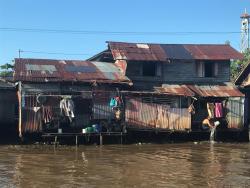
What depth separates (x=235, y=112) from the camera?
27234 millimetres

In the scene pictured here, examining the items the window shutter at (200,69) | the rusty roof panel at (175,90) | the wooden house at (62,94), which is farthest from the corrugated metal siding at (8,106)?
the window shutter at (200,69)

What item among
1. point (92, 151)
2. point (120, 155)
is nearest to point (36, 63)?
point (92, 151)

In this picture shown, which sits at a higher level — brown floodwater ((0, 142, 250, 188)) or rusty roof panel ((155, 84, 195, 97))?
rusty roof panel ((155, 84, 195, 97))

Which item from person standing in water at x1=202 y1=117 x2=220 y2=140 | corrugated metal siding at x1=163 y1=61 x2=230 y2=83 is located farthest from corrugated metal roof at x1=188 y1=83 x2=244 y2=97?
person standing in water at x1=202 y1=117 x2=220 y2=140

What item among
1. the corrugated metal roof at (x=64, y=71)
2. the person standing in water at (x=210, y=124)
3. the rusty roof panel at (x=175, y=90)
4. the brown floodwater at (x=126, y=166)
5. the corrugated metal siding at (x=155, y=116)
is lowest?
the brown floodwater at (x=126, y=166)

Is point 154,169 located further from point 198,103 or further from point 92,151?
point 198,103

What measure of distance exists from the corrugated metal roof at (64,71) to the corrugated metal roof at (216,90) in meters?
4.64

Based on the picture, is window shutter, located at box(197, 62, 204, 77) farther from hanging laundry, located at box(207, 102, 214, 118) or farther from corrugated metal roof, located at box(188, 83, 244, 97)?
hanging laundry, located at box(207, 102, 214, 118)

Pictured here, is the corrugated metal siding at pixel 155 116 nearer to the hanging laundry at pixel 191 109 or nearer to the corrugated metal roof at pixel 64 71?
the hanging laundry at pixel 191 109

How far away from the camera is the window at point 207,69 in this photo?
95.2 ft

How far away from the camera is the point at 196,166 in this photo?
1752 centimetres

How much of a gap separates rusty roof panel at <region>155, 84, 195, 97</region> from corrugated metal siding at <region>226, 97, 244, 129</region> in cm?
269

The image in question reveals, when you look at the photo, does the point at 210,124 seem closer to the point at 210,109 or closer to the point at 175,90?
the point at 210,109

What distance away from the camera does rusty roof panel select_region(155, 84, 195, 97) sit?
1033 inches
